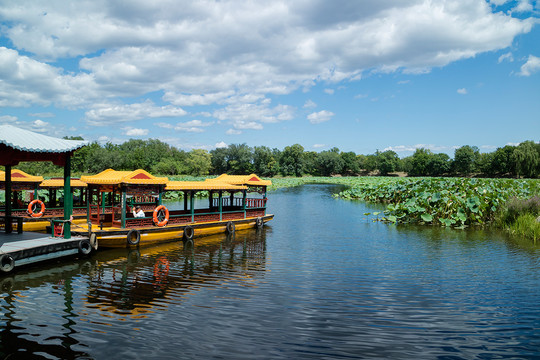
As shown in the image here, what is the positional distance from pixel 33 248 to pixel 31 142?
10.8 feet

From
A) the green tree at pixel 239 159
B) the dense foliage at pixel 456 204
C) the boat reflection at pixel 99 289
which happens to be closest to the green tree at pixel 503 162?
the dense foliage at pixel 456 204

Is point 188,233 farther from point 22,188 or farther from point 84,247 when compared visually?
point 22,188

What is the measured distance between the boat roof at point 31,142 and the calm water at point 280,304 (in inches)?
143

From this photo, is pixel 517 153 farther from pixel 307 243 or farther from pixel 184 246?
pixel 184 246

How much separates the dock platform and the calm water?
35cm

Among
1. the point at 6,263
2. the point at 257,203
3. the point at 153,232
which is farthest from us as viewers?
the point at 257,203

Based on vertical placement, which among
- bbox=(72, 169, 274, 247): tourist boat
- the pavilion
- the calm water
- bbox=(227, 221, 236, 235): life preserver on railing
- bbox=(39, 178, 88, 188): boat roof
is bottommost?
the calm water

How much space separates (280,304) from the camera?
8.30 meters

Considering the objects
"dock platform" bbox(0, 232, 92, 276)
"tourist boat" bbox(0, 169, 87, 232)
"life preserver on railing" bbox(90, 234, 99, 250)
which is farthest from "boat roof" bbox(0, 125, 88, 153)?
"tourist boat" bbox(0, 169, 87, 232)

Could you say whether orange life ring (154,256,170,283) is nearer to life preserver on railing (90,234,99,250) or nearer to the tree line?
life preserver on railing (90,234,99,250)

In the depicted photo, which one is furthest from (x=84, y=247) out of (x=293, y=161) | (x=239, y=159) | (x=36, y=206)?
(x=293, y=161)

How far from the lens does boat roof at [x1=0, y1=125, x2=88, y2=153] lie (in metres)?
10.7

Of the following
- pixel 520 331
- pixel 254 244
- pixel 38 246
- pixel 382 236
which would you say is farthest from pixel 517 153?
pixel 38 246

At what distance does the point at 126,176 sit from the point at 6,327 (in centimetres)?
805
